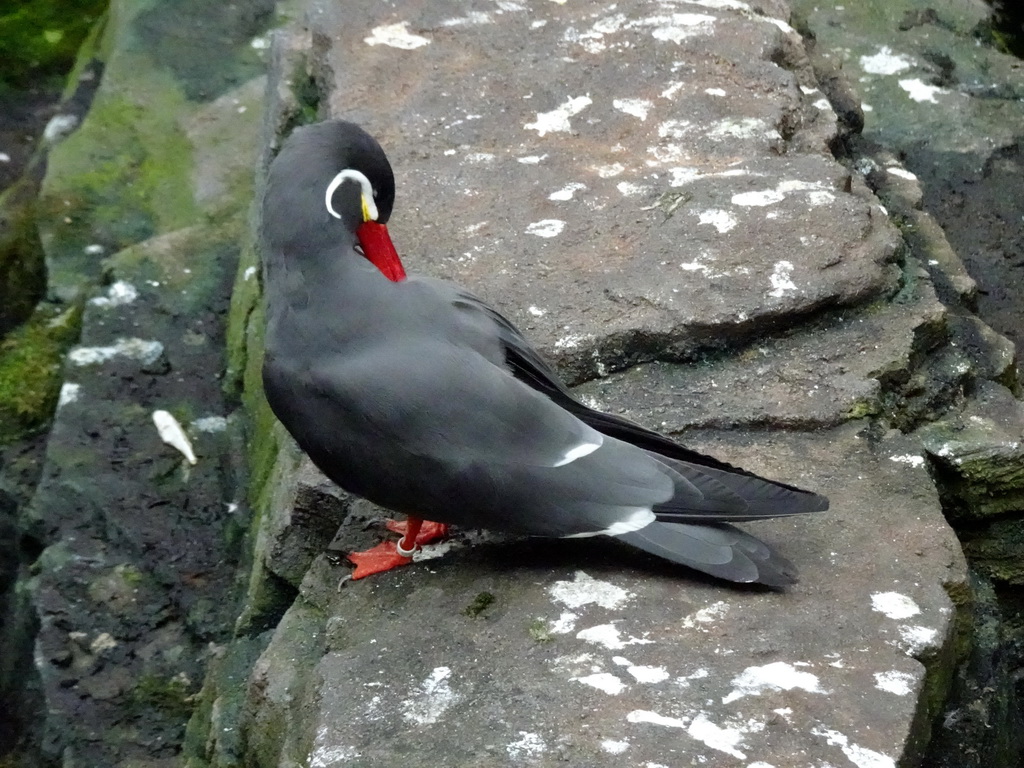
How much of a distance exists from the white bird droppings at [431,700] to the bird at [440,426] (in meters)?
0.30

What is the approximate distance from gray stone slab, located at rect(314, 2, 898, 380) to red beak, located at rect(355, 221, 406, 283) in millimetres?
436

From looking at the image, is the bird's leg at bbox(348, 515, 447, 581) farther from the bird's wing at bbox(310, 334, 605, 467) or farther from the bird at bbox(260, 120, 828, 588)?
the bird's wing at bbox(310, 334, 605, 467)

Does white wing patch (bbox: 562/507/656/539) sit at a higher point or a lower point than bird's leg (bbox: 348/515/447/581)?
higher

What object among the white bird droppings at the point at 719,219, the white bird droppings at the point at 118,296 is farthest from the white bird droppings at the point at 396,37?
the white bird droppings at the point at 719,219

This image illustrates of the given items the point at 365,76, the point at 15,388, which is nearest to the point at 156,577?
the point at 15,388

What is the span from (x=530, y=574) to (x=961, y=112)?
334 cm

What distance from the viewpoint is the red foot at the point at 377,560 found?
2.49 m

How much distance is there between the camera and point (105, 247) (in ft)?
15.9

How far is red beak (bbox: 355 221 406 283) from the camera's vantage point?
2543 mm

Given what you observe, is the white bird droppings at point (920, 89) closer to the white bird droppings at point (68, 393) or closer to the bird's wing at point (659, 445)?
the bird's wing at point (659, 445)

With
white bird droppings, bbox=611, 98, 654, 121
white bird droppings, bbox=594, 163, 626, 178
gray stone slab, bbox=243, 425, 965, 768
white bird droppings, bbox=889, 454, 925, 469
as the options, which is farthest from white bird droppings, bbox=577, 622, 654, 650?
white bird droppings, bbox=611, 98, 654, 121

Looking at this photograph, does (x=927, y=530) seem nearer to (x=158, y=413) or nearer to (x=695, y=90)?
(x=695, y=90)

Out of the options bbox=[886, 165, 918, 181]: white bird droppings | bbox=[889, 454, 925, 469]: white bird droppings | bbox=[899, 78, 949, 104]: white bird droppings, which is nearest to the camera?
bbox=[889, 454, 925, 469]: white bird droppings

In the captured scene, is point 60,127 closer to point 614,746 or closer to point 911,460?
point 911,460
